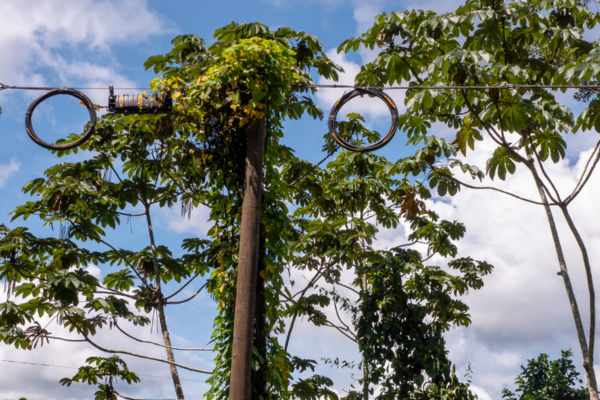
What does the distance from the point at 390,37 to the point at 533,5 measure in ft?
8.31

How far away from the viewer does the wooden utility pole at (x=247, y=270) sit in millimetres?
4848

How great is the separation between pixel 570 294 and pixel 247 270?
470 cm

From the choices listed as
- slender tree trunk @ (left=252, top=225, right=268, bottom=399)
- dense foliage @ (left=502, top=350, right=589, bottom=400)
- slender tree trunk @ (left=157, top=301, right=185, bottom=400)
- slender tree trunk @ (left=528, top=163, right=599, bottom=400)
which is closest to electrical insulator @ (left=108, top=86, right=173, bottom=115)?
slender tree trunk @ (left=252, top=225, right=268, bottom=399)

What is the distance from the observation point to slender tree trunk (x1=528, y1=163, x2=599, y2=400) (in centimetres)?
652

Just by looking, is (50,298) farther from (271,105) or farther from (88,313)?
(271,105)

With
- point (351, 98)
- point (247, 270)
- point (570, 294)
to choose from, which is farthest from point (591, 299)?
point (247, 270)

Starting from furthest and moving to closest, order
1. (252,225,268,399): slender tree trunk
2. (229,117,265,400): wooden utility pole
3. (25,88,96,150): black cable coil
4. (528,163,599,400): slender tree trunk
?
(528,163,599,400): slender tree trunk
(25,88,96,150): black cable coil
(252,225,268,399): slender tree trunk
(229,117,265,400): wooden utility pole

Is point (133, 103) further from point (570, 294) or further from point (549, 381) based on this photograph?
point (549, 381)

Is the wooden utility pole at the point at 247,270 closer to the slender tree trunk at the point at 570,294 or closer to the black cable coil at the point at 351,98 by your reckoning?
the black cable coil at the point at 351,98

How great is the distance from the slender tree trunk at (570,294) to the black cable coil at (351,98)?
2762 mm

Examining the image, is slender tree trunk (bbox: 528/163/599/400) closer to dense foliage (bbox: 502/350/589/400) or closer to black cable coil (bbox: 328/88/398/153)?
black cable coil (bbox: 328/88/398/153)

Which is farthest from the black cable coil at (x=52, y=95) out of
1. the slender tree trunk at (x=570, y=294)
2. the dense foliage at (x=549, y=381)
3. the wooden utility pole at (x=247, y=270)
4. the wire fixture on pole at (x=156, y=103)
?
the dense foliage at (x=549, y=381)

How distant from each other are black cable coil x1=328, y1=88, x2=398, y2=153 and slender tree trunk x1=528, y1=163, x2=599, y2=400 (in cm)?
276

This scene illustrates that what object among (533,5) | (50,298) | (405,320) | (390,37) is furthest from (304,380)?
(533,5)
